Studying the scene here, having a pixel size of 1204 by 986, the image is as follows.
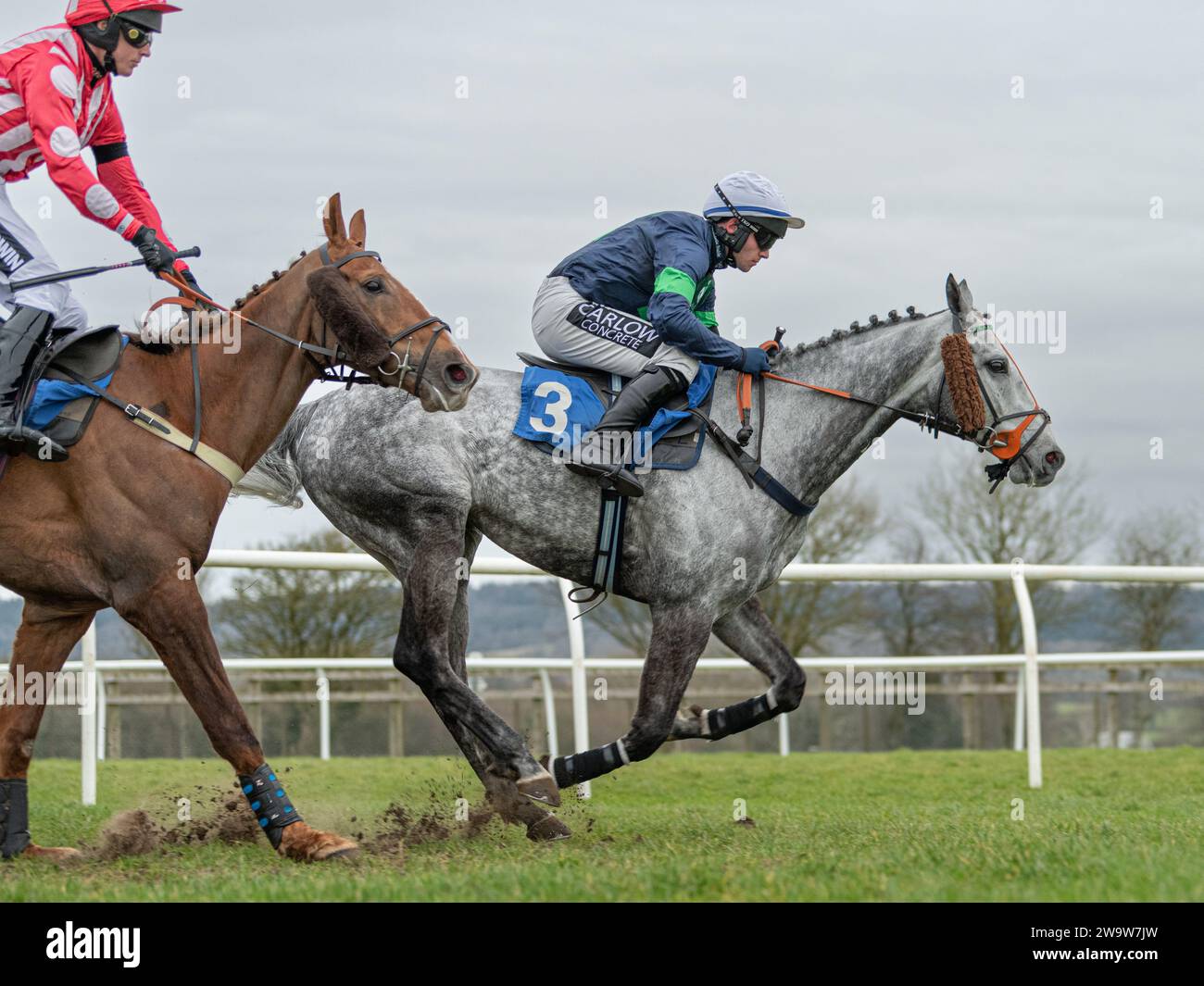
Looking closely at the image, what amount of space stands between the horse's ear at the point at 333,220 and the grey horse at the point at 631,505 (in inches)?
46.2

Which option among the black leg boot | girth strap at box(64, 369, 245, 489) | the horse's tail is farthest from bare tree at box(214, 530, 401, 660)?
girth strap at box(64, 369, 245, 489)

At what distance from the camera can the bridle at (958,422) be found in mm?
6469

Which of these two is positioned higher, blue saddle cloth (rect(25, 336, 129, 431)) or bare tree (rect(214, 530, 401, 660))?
blue saddle cloth (rect(25, 336, 129, 431))

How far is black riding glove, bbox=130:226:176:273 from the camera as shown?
5.33 m

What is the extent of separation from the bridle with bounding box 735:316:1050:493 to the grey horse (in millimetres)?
18

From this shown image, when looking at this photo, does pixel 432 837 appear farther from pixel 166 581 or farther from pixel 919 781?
pixel 919 781

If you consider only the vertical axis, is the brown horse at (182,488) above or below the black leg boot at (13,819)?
above

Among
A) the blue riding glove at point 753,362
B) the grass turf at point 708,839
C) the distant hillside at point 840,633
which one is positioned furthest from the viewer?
the distant hillside at point 840,633

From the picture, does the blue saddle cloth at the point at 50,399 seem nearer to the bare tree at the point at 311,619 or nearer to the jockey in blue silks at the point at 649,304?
the jockey in blue silks at the point at 649,304

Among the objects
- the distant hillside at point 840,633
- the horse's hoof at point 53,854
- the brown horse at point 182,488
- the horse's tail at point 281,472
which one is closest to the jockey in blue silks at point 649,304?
the brown horse at point 182,488

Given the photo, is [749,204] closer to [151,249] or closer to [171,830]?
[151,249]

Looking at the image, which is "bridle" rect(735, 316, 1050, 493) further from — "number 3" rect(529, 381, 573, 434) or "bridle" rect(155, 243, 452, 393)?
"bridle" rect(155, 243, 452, 393)

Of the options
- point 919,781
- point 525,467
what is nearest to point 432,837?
point 525,467

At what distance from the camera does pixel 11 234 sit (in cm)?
536
